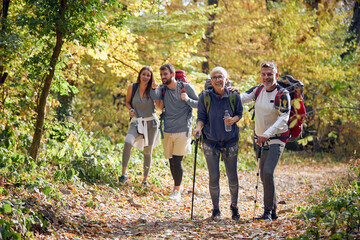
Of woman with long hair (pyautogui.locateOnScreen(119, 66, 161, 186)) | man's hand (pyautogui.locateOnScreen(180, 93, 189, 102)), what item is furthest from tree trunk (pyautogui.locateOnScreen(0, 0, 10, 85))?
man's hand (pyautogui.locateOnScreen(180, 93, 189, 102))

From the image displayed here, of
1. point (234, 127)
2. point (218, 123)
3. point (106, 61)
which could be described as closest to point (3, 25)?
point (218, 123)

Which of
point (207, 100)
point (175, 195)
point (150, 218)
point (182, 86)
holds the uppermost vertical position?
point (182, 86)

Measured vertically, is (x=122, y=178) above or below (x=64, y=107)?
below

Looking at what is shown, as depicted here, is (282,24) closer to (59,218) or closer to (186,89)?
(186,89)

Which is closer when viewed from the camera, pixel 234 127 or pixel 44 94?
pixel 234 127

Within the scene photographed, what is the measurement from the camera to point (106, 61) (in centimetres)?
1041

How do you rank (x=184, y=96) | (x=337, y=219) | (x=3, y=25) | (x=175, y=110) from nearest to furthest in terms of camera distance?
(x=337, y=219) < (x=3, y=25) < (x=184, y=96) < (x=175, y=110)

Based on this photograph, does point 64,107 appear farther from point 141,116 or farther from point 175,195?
point 175,195

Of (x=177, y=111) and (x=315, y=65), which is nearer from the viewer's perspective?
(x=177, y=111)

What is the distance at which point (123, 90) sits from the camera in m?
15.9

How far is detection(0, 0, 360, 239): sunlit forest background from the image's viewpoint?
21.1 feet

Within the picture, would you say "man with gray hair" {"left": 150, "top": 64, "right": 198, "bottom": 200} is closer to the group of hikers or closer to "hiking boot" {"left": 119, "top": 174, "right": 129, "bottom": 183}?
"hiking boot" {"left": 119, "top": 174, "right": 129, "bottom": 183}

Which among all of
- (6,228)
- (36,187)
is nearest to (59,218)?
(36,187)

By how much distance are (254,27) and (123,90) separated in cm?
574
